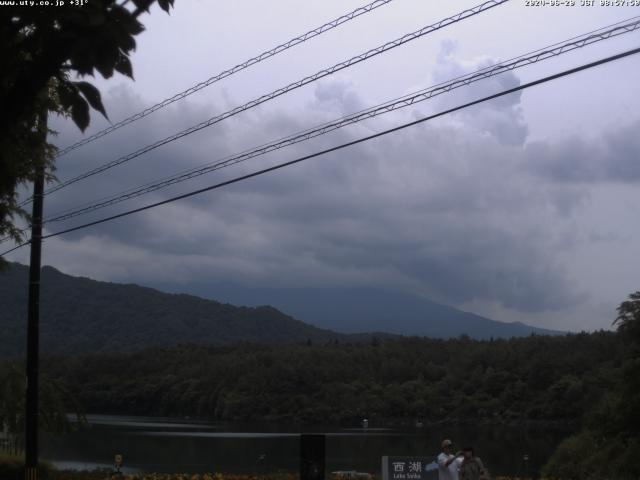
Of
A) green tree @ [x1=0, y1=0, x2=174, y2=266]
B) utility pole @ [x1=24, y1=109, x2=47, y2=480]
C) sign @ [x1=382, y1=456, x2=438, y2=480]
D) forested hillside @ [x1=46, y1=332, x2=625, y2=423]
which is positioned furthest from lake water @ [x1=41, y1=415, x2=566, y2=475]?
green tree @ [x1=0, y1=0, x2=174, y2=266]

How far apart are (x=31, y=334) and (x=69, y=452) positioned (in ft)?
127

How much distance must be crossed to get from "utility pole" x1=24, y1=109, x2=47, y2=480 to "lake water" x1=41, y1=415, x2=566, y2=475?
15.5m

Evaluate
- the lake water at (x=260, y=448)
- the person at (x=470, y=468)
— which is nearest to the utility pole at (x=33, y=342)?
the person at (x=470, y=468)

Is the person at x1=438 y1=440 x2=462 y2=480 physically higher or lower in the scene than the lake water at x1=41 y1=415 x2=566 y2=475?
higher

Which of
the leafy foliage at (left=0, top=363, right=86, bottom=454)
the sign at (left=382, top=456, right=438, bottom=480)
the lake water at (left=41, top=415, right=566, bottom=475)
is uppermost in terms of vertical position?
the leafy foliage at (left=0, top=363, right=86, bottom=454)

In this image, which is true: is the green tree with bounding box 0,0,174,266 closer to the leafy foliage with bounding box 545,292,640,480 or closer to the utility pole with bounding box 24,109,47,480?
the utility pole with bounding box 24,109,47,480

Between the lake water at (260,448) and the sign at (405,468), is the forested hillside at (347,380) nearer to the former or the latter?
the lake water at (260,448)

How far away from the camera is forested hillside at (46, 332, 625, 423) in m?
92.3

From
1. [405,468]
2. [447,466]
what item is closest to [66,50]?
[447,466]

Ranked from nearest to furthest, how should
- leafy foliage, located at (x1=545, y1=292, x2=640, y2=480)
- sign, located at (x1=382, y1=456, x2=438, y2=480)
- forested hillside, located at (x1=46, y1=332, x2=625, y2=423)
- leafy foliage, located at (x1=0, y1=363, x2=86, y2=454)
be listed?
sign, located at (x1=382, y1=456, x2=438, y2=480)
leafy foliage, located at (x1=545, y1=292, x2=640, y2=480)
leafy foliage, located at (x1=0, y1=363, x2=86, y2=454)
forested hillside, located at (x1=46, y1=332, x2=625, y2=423)

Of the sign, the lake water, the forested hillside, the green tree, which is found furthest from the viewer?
the forested hillside

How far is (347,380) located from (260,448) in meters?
56.8

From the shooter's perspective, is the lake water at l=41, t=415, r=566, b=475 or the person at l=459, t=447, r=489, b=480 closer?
the person at l=459, t=447, r=489, b=480

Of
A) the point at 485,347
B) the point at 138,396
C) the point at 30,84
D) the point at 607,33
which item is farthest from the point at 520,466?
the point at 138,396
